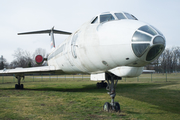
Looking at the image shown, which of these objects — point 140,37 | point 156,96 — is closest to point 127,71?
point 140,37

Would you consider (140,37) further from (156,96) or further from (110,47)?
(156,96)

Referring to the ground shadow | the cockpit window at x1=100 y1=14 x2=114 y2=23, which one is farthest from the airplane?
the ground shadow

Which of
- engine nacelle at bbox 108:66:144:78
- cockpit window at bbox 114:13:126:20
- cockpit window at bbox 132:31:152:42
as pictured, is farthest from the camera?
cockpit window at bbox 114:13:126:20

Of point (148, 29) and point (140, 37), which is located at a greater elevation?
point (148, 29)

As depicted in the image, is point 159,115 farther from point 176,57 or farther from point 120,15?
point 176,57

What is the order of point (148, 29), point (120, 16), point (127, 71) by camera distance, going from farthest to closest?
point (120, 16), point (127, 71), point (148, 29)

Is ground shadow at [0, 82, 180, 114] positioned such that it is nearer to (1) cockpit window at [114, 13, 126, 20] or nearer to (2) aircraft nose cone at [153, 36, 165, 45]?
(2) aircraft nose cone at [153, 36, 165, 45]

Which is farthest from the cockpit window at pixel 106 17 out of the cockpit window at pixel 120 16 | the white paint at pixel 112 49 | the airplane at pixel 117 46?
the white paint at pixel 112 49

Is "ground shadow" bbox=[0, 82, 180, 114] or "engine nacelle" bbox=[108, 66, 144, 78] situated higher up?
"engine nacelle" bbox=[108, 66, 144, 78]

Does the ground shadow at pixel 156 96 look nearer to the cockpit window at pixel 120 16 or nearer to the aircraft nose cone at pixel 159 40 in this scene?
the aircraft nose cone at pixel 159 40

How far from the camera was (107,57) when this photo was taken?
178 inches

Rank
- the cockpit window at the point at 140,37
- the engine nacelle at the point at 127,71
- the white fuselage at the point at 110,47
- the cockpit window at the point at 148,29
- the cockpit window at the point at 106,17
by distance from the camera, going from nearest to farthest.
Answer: the cockpit window at the point at 140,37
the cockpit window at the point at 148,29
the white fuselage at the point at 110,47
the engine nacelle at the point at 127,71
the cockpit window at the point at 106,17

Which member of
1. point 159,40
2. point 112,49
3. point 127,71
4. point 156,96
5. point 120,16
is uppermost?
point 120,16

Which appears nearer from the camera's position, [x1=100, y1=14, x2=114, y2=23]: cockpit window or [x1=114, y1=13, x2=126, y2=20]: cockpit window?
Answer: [x1=114, y1=13, x2=126, y2=20]: cockpit window
